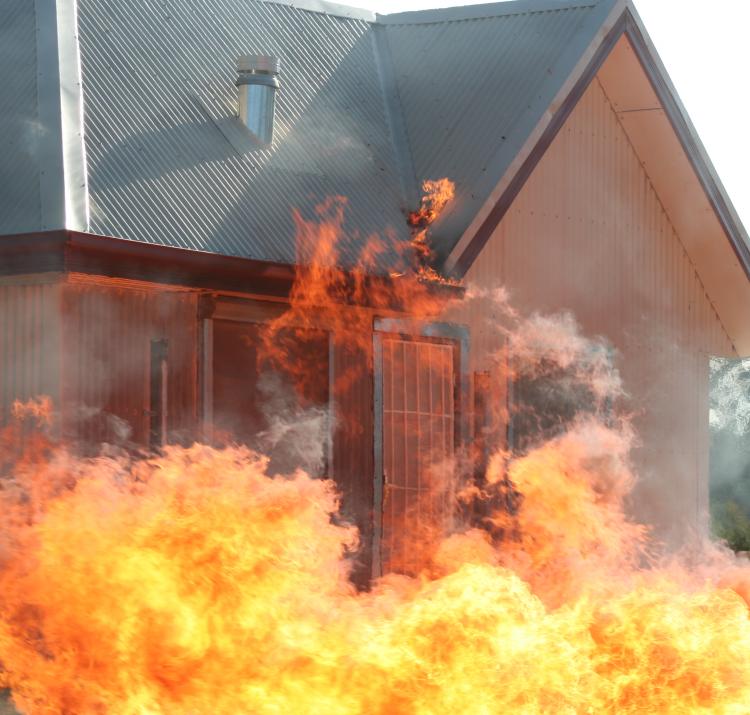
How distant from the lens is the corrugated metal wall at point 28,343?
31.2ft

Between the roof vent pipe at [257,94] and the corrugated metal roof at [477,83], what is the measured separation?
1.92 m

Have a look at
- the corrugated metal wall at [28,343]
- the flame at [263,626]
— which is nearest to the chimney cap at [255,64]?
the corrugated metal wall at [28,343]

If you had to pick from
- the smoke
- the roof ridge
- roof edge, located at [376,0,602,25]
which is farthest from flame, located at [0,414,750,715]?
roof edge, located at [376,0,602,25]

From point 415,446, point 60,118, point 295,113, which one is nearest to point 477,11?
point 295,113

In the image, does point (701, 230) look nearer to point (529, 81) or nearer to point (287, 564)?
point (529, 81)

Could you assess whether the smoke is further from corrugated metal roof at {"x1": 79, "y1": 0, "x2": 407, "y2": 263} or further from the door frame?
corrugated metal roof at {"x1": 79, "y1": 0, "x2": 407, "y2": 263}

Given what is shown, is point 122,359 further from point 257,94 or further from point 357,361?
point 257,94

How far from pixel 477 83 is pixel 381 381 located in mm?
3825

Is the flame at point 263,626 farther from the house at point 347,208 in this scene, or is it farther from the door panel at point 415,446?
the door panel at point 415,446

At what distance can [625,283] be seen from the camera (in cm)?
1544

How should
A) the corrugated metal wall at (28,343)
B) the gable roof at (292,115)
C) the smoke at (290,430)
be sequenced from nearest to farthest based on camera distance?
1. the corrugated metal wall at (28,343)
2. the gable roof at (292,115)
3. the smoke at (290,430)

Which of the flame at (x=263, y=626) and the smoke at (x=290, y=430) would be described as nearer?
the flame at (x=263, y=626)

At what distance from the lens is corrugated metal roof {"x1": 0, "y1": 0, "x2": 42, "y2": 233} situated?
9602 millimetres

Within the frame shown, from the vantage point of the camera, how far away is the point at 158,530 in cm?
820
